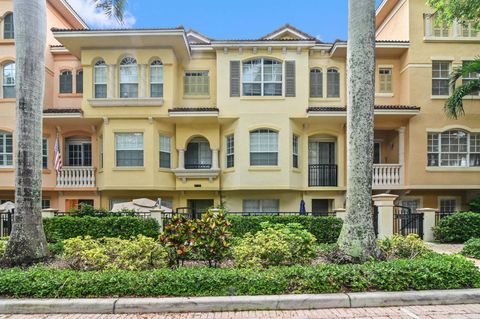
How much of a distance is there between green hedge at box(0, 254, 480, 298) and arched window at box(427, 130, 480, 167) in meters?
12.5

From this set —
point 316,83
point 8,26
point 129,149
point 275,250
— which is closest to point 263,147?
point 316,83

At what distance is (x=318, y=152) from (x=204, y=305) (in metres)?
14.8

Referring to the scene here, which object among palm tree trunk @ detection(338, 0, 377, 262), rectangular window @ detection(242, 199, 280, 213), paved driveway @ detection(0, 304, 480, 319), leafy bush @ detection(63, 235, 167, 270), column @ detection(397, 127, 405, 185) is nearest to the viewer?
paved driveway @ detection(0, 304, 480, 319)

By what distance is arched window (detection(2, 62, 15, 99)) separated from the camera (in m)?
18.5

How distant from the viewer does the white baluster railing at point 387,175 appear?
58.0ft

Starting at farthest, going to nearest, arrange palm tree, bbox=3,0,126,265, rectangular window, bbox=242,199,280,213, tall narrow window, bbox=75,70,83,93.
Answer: tall narrow window, bbox=75,70,83,93 < rectangular window, bbox=242,199,280,213 < palm tree, bbox=3,0,126,265

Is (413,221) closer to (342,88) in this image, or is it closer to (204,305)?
(342,88)

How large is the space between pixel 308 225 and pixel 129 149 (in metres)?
10.2

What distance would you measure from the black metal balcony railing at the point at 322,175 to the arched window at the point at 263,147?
251 centimetres

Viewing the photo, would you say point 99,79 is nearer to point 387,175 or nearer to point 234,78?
point 234,78

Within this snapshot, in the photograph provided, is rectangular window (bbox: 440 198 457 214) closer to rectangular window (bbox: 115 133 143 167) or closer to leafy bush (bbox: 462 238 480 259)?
leafy bush (bbox: 462 238 480 259)

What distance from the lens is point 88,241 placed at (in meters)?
8.26

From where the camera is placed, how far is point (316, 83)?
18.7m

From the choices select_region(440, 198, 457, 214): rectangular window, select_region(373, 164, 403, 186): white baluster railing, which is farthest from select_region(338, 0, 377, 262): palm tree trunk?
select_region(440, 198, 457, 214): rectangular window
